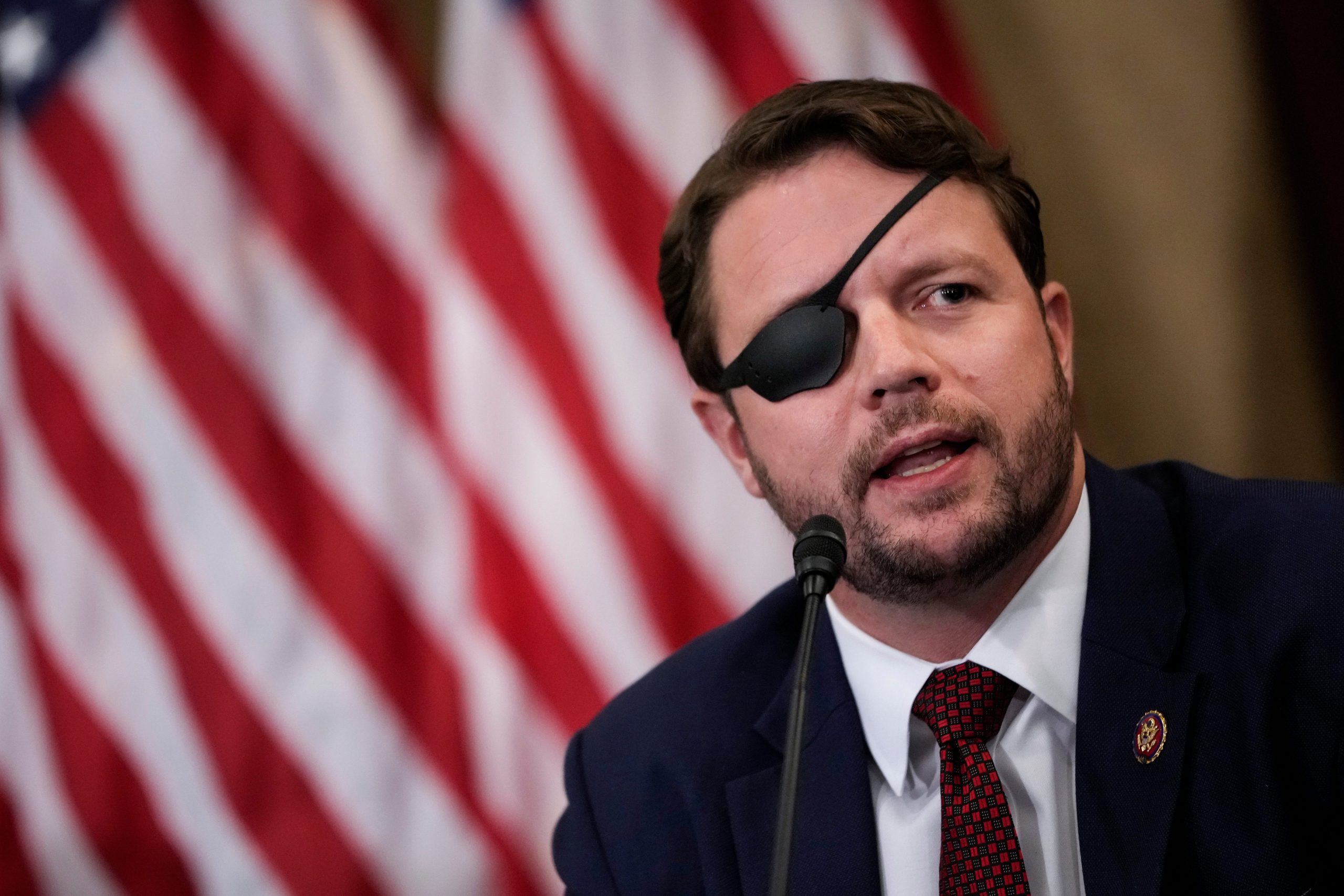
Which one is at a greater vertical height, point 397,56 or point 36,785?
point 397,56

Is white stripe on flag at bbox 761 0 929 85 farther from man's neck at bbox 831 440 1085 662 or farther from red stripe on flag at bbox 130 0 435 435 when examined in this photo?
man's neck at bbox 831 440 1085 662

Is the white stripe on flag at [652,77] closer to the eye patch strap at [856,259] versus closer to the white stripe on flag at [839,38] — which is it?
the white stripe on flag at [839,38]

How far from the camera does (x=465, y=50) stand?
312 centimetres

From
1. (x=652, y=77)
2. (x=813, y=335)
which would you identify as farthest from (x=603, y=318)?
(x=813, y=335)

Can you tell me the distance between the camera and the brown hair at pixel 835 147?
1719mm

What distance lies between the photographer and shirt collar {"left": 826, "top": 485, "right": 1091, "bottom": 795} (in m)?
1.59

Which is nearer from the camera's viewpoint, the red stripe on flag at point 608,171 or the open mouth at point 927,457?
the open mouth at point 927,457

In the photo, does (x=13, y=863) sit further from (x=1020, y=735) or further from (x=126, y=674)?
(x=1020, y=735)

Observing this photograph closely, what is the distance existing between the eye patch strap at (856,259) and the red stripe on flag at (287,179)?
5.96 feet

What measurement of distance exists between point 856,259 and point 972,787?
71 cm

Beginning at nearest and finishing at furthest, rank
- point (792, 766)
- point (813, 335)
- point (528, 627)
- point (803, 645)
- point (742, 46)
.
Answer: point (792, 766), point (803, 645), point (813, 335), point (528, 627), point (742, 46)

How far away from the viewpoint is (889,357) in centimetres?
155

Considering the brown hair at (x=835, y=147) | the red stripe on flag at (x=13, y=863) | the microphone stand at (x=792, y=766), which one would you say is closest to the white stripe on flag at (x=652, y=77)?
the brown hair at (x=835, y=147)

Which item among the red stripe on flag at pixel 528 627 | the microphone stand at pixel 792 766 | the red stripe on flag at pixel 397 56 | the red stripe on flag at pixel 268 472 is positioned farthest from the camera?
the red stripe on flag at pixel 397 56
